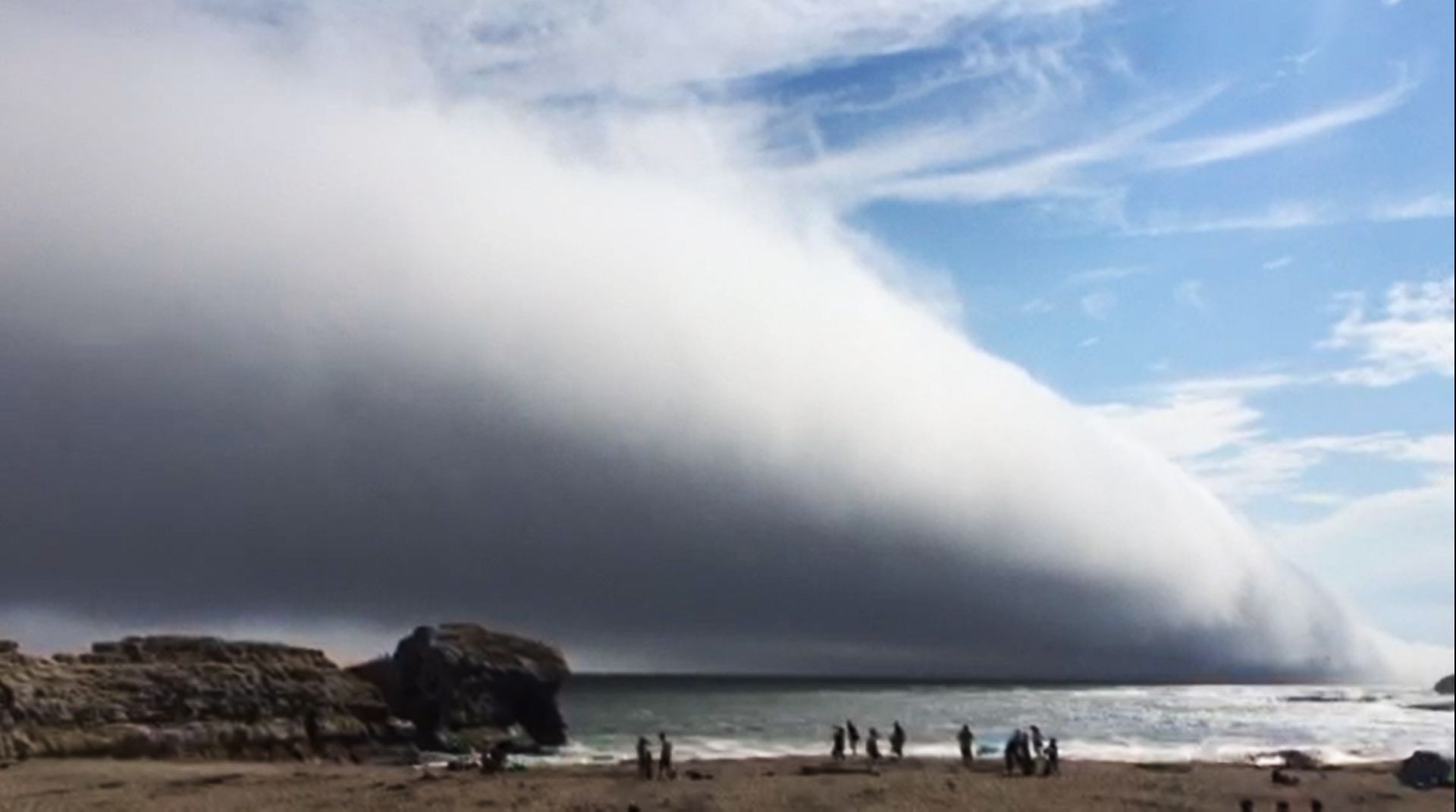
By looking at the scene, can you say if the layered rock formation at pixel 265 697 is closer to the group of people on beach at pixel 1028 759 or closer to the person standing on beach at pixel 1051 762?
the group of people on beach at pixel 1028 759

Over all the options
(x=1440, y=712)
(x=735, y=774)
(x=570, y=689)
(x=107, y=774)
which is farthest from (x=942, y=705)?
(x=107, y=774)

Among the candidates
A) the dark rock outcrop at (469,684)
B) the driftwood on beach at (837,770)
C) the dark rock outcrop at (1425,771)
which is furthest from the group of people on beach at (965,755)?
the dark rock outcrop at (469,684)

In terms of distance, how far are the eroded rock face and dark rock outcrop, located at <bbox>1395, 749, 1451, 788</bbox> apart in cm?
3797

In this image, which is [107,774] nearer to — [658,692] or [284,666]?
[284,666]

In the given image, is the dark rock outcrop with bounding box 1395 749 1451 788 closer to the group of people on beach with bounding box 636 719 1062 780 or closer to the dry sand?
the dry sand

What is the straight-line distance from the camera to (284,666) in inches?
2167

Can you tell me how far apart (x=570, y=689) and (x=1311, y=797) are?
467 ft

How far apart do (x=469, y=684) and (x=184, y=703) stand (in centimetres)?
1612

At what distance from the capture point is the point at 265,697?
52344 millimetres

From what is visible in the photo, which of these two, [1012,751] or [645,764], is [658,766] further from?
[1012,751]

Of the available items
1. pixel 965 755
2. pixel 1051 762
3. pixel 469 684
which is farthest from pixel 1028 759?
pixel 469 684

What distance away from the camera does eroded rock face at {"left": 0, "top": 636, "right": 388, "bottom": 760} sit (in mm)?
43531

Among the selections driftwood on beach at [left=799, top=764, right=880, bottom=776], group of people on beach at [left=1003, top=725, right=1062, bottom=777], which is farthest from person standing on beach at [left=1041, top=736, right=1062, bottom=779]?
driftwood on beach at [left=799, top=764, right=880, bottom=776]

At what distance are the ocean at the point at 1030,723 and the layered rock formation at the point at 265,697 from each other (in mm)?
5006
